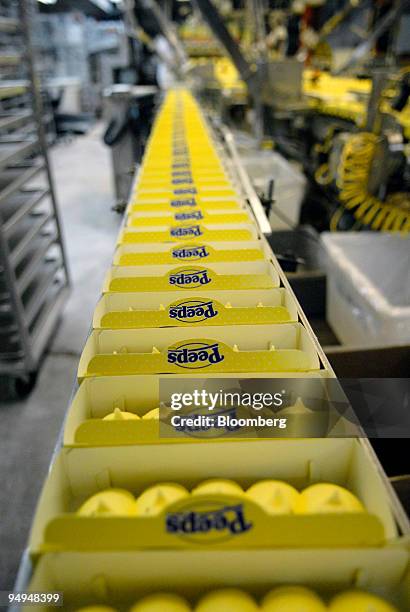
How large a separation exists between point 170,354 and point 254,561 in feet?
1.20

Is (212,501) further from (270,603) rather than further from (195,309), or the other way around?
(195,309)

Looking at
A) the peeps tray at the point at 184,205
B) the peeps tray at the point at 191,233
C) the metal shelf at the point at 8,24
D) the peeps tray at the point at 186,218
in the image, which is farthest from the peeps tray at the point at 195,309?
the metal shelf at the point at 8,24

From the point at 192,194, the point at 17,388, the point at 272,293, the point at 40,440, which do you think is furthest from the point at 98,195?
the point at 272,293

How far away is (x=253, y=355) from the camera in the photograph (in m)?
0.79

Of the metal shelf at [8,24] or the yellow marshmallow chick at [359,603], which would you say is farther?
the metal shelf at [8,24]

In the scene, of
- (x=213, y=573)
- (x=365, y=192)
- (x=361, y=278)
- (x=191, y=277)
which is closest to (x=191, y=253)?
(x=191, y=277)

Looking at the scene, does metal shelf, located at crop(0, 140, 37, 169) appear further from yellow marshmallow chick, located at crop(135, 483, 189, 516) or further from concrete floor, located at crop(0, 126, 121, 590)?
yellow marshmallow chick, located at crop(135, 483, 189, 516)

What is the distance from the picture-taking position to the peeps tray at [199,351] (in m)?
0.78

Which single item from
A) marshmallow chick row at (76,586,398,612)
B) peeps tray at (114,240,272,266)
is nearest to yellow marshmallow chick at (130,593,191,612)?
marshmallow chick row at (76,586,398,612)

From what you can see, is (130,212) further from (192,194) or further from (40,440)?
(40,440)

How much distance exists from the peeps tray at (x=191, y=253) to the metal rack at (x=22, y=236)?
4.21 feet

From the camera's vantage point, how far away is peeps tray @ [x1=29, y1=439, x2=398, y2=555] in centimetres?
53

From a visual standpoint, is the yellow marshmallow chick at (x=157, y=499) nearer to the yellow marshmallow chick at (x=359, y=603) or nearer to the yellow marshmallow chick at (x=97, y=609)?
the yellow marshmallow chick at (x=97, y=609)

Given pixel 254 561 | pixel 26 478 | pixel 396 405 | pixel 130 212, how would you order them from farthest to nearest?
pixel 26 478 < pixel 396 405 < pixel 130 212 < pixel 254 561
